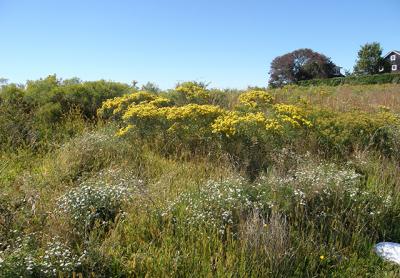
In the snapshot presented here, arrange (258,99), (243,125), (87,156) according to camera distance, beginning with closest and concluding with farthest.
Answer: (87,156), (243,125), (258,99)

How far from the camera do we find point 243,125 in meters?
5.08

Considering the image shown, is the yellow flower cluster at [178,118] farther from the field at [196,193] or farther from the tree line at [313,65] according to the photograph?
the tree line at [313,65]

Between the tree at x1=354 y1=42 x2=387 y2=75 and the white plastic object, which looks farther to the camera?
the tree at x1=354 y1=42 x2=387 y2=75

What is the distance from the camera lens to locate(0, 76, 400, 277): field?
294 centimetres

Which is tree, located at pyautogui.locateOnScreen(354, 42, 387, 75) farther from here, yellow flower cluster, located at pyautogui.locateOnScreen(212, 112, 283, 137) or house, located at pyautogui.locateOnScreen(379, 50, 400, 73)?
yellow flower cluster, located at pyautogui.locateOnScreen(212, 112, 283, 137)

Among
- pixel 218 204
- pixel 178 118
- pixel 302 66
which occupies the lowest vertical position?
pixel 218 204

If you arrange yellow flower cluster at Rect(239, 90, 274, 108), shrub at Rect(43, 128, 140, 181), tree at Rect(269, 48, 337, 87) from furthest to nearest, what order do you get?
tree at Rect(269, 48, 337, 87) → yellow flower cluster at Rect(239, 90, 274, 108) → shrub at Rect(43, 128, 140, 181)

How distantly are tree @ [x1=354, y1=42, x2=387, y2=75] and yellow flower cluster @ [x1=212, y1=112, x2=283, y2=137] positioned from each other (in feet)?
154

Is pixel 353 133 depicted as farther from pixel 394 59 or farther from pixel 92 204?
pixel 394 59

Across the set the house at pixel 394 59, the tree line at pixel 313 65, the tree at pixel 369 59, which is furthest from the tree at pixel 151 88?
the house at pixel 394 59

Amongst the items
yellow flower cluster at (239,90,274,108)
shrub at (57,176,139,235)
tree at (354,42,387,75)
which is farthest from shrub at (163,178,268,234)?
tree at (354,42,387,75)

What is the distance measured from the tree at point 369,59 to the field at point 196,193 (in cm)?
4485

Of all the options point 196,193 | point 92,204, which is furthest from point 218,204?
point 92,204

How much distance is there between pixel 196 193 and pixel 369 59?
48972 millimetres
